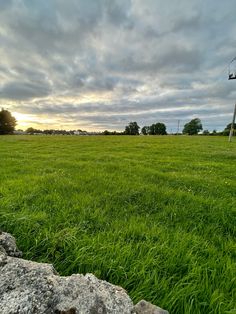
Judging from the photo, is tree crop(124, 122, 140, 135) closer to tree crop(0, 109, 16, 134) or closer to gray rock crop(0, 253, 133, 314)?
tree crop(0, 109, 16, 134)

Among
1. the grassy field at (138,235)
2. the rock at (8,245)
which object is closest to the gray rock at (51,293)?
the rock at (8,245)

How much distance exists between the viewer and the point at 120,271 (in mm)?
2420

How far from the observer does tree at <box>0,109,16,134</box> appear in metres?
83.1

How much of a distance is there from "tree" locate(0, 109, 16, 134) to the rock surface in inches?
3722

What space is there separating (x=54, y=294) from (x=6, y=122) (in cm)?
9576

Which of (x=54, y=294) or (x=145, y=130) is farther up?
(x=54, y=294)

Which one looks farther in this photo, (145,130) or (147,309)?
(145,130)

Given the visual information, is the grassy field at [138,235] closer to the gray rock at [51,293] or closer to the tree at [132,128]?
the gray rock at [51,293]

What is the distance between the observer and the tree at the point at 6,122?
3273 inches

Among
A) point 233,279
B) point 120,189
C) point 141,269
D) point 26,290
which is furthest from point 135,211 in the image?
point 26,290

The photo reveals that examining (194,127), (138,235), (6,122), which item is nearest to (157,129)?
(194,127)

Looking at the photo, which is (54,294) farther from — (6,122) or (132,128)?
(132,128)

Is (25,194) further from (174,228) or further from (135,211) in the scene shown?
(174,228)

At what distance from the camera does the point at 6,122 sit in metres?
84.2
